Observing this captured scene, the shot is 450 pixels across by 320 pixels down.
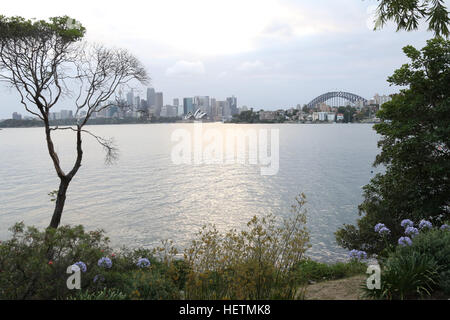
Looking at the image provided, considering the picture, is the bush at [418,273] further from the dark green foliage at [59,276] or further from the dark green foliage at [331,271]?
the dark green foliage at [59,276]

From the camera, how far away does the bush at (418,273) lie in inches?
180

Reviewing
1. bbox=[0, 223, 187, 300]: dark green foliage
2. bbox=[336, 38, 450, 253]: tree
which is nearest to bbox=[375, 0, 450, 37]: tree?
bbox=[336, 38, 450, 253]: tree

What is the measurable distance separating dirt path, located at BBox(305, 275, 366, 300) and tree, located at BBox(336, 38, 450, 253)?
528 cm

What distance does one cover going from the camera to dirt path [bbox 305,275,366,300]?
5.21m

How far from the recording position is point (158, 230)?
19406 mm

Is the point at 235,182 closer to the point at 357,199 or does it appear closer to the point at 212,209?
the point at 212,209

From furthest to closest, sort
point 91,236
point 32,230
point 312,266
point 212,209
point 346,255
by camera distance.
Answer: point 212,209 < point 346,255 < point 312,266 < point 91,236 < point 32,230

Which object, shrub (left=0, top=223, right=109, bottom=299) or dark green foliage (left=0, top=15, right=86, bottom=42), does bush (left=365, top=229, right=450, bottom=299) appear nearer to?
shrub (left=0, top=223, right=109, bottom=299)

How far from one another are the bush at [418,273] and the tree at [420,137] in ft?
16.6

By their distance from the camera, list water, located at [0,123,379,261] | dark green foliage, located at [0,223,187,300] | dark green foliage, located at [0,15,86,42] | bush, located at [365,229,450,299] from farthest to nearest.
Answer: water, located at [0,123,379,261] → dark green foliage, located at [0,15,86,42] → bush, located at [365,229,450,299] → dark green foliage, located at [0,223,187,300]

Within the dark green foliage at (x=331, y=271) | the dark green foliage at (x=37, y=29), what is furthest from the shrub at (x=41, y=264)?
the dark green foliage at (x=37, y=29)

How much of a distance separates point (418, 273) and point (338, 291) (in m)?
1.36
